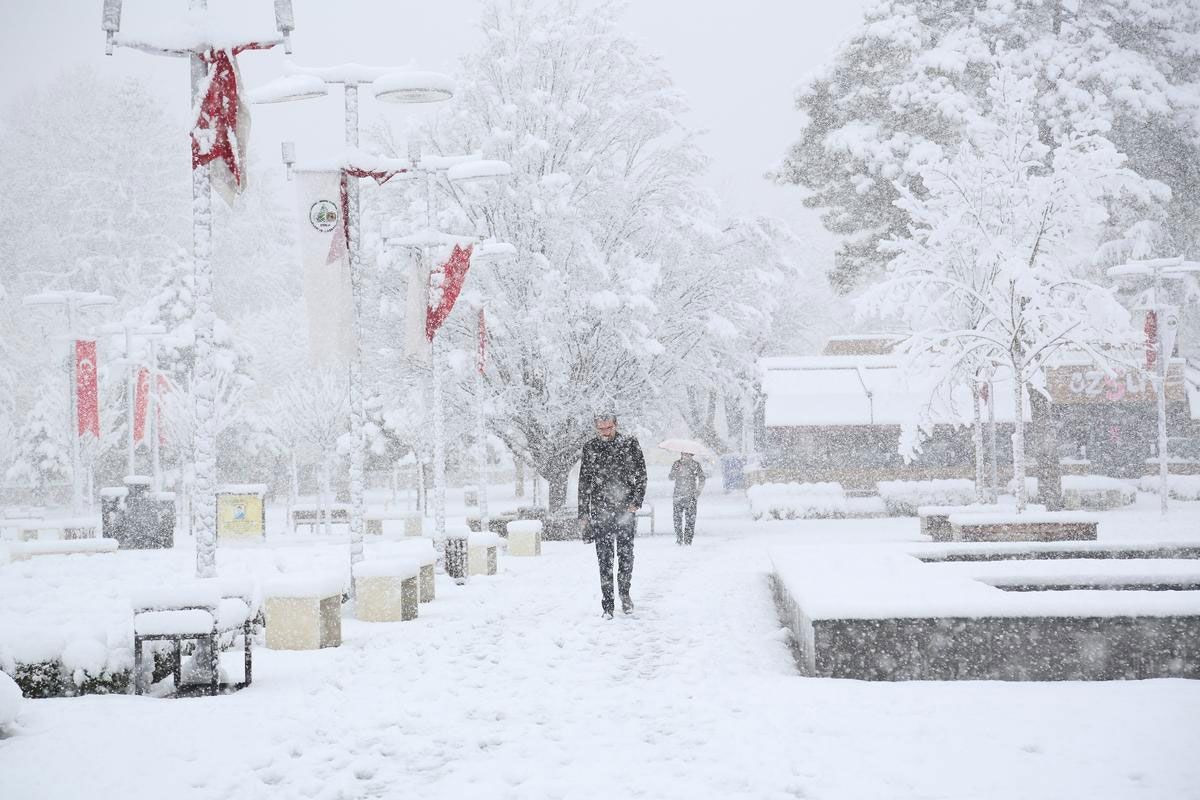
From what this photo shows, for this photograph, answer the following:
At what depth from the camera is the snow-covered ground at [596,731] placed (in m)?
5.47

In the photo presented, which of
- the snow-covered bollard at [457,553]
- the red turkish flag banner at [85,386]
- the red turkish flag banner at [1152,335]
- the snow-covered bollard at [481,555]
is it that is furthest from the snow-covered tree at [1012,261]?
the red turkish flag banner at [85,386]

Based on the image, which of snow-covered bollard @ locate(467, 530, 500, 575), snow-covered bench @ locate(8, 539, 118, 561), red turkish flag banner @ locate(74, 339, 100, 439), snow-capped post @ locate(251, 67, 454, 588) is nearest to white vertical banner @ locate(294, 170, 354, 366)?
snow-capped post @ locate(251, 67, 454, 588)

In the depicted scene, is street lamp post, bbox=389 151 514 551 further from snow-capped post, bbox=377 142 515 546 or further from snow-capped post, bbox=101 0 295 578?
snow-capped post, bbox=101 0 295 578

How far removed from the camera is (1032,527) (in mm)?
15961

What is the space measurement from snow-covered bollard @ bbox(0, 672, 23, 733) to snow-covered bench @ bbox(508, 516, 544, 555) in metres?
13.3

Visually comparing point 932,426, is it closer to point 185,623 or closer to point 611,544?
point 611,544

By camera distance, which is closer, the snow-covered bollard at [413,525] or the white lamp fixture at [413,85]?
the white lamp fixture at [413,85]

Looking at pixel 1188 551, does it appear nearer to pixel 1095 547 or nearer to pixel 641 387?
pixel 1095 547

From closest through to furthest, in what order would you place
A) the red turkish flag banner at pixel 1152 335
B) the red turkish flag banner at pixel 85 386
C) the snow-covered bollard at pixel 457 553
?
the snow-covered bollard at pixel 457 553 → the red turkish flag banner at pixel 85 386 → the red turkish flag banner at pixel 1152 335

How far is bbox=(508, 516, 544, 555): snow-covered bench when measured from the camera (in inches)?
761

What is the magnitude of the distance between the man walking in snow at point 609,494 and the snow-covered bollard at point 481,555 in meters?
5.05

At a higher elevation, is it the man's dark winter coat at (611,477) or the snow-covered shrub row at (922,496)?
the man's dark winter coat at (611,477)

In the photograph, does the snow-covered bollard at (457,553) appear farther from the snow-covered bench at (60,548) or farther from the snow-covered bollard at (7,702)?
the snow-covered bollard at (7,702)

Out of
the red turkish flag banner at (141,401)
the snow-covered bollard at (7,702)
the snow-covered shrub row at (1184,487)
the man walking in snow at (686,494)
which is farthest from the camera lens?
the snow-covered shrub row at (1184,487)
